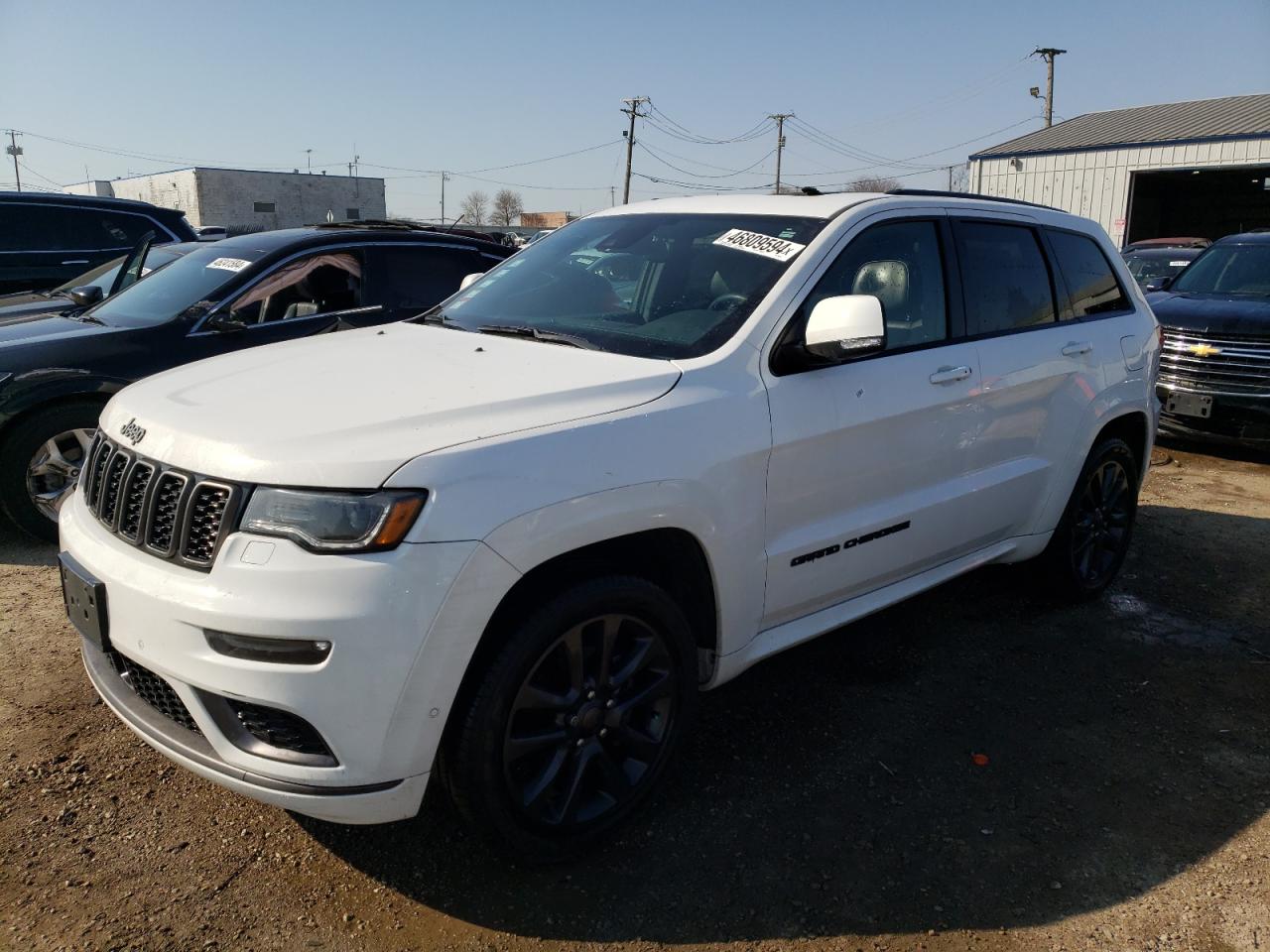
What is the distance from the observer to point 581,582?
2580 mm

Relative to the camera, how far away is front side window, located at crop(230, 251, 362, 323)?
5.67 meters

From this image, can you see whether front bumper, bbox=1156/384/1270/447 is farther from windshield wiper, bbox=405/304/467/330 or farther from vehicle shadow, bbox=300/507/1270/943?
windshield wiper, bbox=405/304/467/330

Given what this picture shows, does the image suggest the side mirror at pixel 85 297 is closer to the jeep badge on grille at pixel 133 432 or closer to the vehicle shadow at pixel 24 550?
the vehicle shadow at pixel 24 550

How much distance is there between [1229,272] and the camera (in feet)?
29.8

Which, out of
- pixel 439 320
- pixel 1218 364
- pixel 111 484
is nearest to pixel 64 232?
pixel 439 320

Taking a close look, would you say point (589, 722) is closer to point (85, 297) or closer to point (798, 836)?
point (798, 836)

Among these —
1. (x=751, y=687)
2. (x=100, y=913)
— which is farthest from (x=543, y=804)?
(x=751, y=687)

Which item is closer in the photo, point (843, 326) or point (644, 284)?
point (843, 326)

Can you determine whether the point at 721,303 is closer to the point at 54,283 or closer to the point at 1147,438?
the point at 1147,438

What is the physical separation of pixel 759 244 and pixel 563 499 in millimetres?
1433

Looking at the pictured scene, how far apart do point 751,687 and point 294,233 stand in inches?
166

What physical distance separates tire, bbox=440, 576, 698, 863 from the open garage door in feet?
113

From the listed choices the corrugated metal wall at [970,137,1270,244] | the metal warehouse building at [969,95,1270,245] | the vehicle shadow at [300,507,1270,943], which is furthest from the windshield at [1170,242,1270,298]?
the corrugated metal wall at [970,137,1270,244]

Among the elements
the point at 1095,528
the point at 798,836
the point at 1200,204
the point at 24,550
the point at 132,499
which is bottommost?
the point at 798,836
